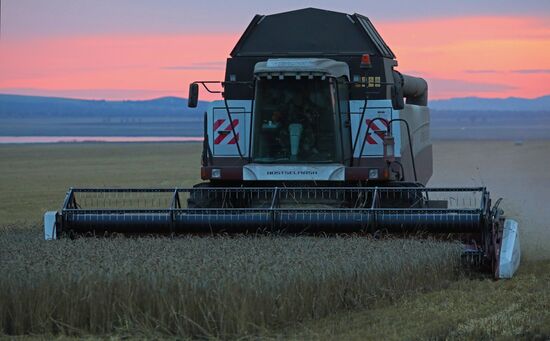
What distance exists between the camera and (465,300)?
9.26m

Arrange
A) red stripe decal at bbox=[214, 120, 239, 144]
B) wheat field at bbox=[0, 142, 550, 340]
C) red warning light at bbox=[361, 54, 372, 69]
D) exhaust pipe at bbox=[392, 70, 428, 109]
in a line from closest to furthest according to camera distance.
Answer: wheat field at bbox=[0, 142, 550, 340] < red warning light at bbox=[361, 54, 372, 69] < red stripe decal at bbox=[214, 120, 239, 144] < exhaust pipe at bbox=[392, 70, 428, 109]

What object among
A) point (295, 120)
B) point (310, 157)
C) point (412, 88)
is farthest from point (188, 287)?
point (412, 88)

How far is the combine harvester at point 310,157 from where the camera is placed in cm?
1120

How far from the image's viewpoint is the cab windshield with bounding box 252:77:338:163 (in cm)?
1261

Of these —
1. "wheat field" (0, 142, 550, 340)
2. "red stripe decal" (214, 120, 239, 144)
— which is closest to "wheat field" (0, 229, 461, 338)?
"wheat field" (0, 142, 550, 340)

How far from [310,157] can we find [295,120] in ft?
1.44

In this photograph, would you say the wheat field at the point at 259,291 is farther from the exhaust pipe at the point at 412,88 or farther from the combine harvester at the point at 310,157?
the exhaust pipe at the point at 412,88

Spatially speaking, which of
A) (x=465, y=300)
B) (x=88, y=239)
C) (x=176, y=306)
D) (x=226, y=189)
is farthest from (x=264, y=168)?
(x=176, y=306)

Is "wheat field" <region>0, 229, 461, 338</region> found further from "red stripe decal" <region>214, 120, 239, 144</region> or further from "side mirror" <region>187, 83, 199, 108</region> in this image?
"red stripe decal" <region>214, 120, 239, 144</region>

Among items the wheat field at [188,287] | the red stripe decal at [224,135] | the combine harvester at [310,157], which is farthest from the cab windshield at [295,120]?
the wheat field at [188,287]

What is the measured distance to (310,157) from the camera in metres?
12.6

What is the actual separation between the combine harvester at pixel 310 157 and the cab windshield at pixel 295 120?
0.01 meters

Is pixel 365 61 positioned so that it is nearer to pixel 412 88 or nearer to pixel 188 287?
pixel 412 88

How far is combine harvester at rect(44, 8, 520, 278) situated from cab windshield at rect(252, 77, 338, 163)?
11mm
